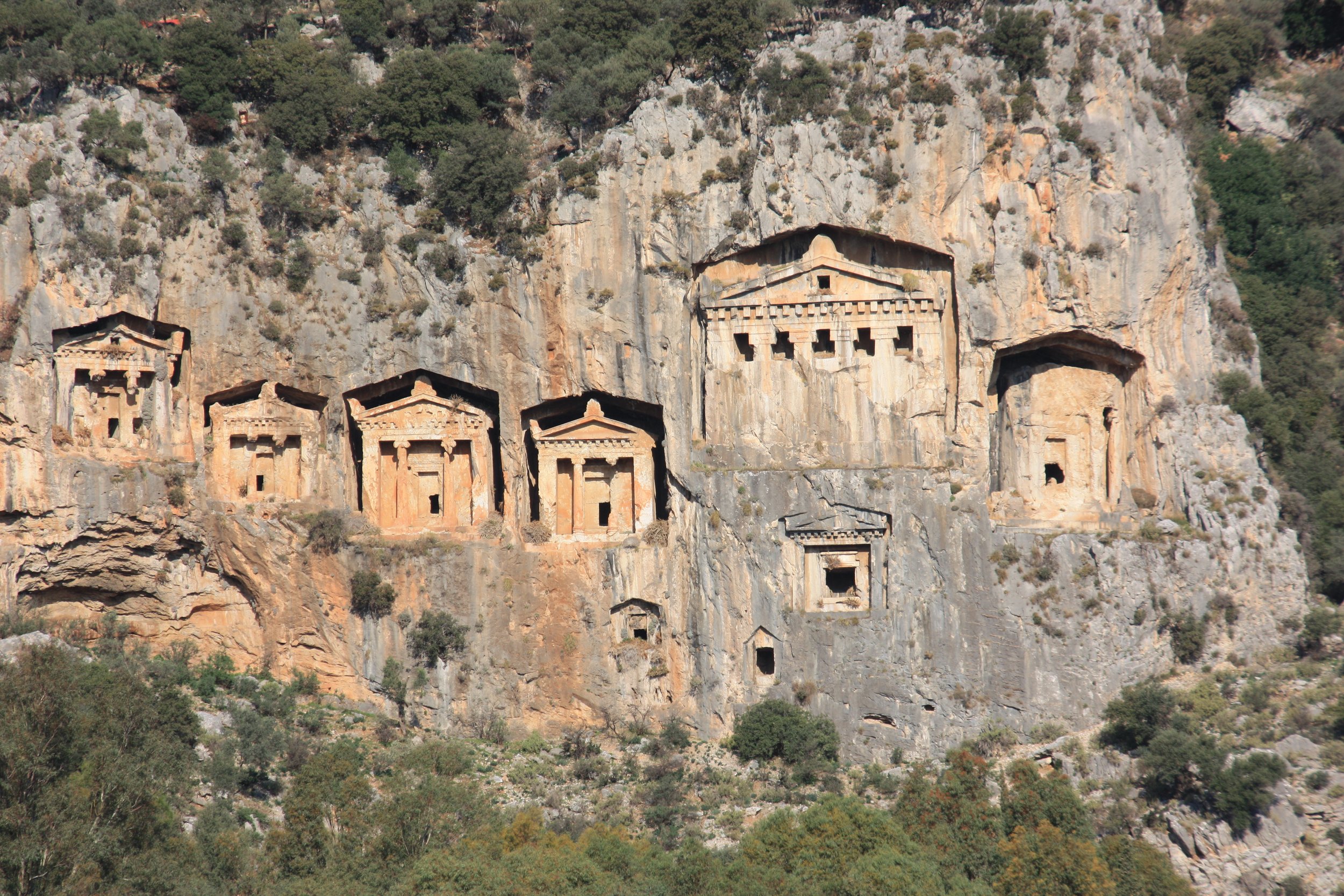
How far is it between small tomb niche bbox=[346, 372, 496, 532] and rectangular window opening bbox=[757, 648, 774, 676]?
9061 mm

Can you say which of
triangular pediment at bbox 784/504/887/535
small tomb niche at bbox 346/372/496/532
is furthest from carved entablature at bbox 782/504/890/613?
small tomb niche at bbox 346/372/496/532

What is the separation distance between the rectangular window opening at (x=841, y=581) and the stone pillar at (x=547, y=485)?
794 cm

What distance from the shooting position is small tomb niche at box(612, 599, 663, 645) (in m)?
53.5

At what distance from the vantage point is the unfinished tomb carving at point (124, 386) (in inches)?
2079

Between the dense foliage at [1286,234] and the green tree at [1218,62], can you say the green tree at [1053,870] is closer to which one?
the dense foliage at [1286,234]

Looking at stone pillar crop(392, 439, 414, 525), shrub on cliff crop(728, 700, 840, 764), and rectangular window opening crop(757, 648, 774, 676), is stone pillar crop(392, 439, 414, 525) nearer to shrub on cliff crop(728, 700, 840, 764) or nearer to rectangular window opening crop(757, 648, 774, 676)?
rectangular window opening crop(757, 648, 774, 676)

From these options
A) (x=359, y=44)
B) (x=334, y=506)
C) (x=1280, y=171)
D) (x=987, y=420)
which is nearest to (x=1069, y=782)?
(x=987, y=420)

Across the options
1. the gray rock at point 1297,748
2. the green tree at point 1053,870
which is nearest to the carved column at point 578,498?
the green tree at point 1053,870

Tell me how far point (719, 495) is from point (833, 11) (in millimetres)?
20168

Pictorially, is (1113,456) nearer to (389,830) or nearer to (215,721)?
(389,830)

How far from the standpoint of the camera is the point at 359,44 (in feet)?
203

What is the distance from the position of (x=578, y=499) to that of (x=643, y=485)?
1.90 meters

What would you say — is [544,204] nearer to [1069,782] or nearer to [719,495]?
[719,495]

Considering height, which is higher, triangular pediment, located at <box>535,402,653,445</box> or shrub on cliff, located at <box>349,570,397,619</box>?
triangular pediment, located at <box>535,402,653,445</box>
